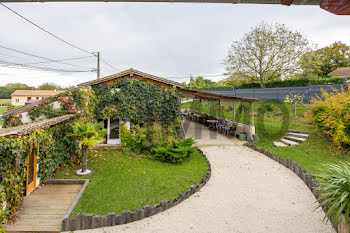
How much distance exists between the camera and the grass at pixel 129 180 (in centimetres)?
481

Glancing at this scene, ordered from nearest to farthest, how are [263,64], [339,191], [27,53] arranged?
1. [339,191]
2. [27,53]
3. [263,64]

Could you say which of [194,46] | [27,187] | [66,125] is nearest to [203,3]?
[27,187]

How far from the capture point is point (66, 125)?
285 inches

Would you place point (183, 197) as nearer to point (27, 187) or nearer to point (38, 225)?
point (38, 225)

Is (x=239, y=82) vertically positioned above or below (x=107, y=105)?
above

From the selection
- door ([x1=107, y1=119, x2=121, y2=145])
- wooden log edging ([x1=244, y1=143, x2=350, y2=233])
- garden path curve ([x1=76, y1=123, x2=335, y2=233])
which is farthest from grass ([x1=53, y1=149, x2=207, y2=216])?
wooden log edging ([x1=244, y1=143, x2=350, y2=233])

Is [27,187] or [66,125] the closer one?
[27,187]

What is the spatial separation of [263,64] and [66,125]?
72.2 feet

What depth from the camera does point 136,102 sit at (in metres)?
10.3

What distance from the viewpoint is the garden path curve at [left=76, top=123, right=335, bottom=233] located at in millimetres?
4078

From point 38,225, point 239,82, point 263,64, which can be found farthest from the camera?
point 239,82

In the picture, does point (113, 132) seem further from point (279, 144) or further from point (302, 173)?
point (279, 144)

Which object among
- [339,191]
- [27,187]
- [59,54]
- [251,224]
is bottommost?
[251,224]

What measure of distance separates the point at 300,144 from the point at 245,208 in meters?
7.60
